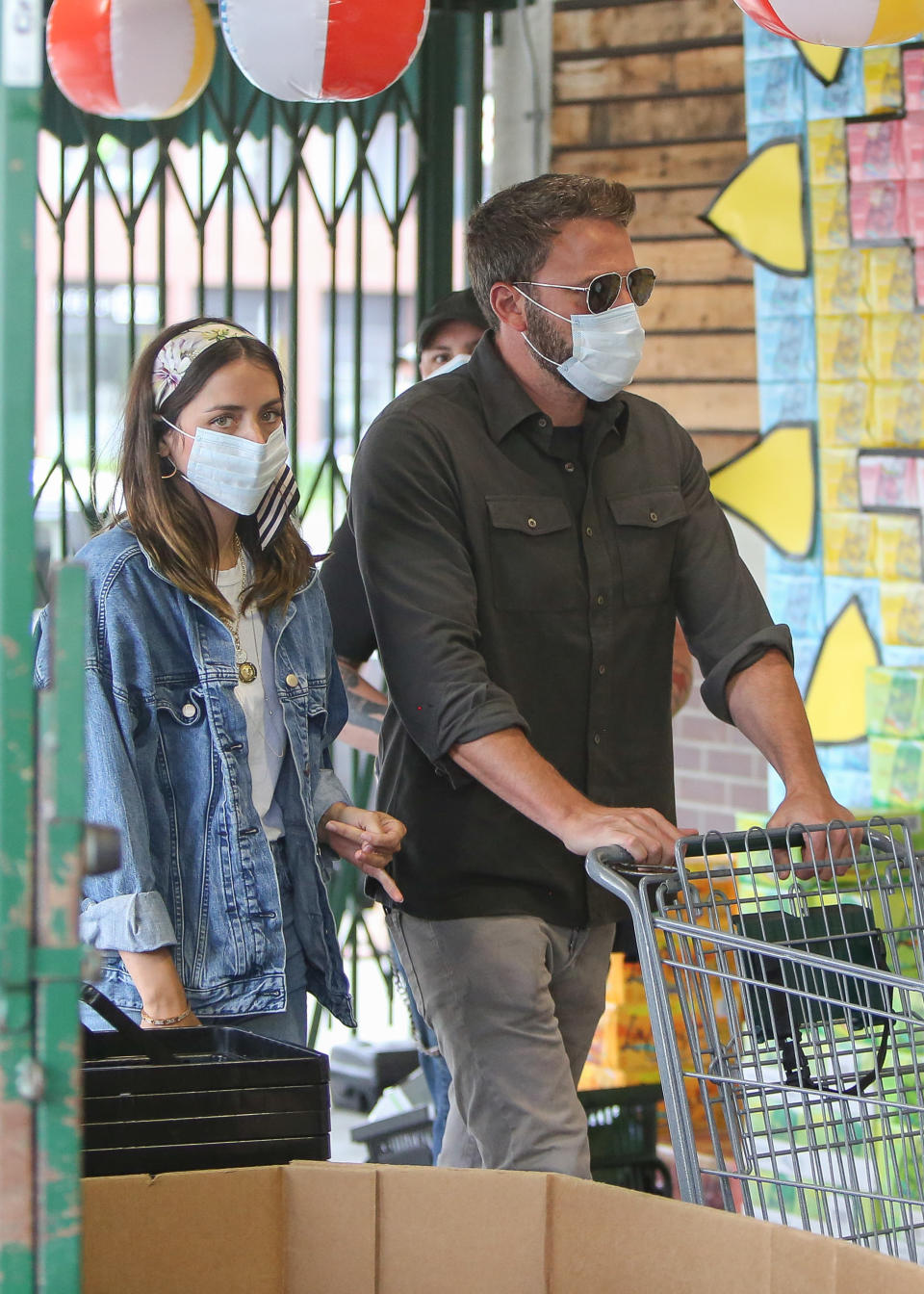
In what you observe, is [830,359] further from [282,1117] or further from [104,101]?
[282,1117]

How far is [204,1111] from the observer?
158 centimetres

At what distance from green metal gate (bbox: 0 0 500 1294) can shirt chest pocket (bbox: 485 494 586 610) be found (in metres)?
0.58

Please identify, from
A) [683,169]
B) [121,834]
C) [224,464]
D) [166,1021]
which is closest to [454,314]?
[683,169]

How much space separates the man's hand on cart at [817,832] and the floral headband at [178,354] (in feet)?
3.22

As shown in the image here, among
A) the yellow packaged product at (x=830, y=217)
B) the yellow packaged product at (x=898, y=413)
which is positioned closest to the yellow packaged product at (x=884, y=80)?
the yellow packaged product at (x=830, y=217)

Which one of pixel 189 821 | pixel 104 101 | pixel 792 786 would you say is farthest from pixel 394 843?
pixel 104 101

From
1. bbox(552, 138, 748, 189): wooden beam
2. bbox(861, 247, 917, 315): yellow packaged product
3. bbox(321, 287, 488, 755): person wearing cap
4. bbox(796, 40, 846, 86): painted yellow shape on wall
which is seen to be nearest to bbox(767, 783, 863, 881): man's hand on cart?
bbox(321, 287, 488, 755): person wearing cap

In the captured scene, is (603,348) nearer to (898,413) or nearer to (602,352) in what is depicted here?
(602,352)

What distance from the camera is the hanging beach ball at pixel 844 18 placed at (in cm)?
279

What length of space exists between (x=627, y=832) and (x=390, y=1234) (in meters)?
0.63

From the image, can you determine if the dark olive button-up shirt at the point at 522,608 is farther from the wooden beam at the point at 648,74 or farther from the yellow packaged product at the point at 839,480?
the wooden beam at the point at 648,74

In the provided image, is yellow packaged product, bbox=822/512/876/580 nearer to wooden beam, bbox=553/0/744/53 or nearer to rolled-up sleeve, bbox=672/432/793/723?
rolled-up sleeve, bbox=672/432/793/723

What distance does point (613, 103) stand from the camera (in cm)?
444

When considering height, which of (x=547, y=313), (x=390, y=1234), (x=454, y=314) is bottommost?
(x=390, y=1234)
